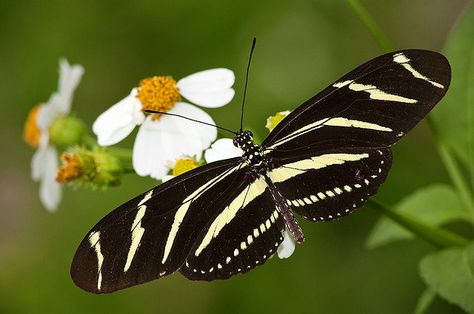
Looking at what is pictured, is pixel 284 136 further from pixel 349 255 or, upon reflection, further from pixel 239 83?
pixel 239 83

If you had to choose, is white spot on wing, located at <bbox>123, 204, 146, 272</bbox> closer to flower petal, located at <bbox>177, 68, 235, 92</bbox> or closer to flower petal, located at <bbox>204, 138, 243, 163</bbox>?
flower petal, located at <bbox>204, 138, 243, 163</bbox>

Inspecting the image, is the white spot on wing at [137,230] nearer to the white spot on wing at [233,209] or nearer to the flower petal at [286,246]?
the white spot on wing at [233,209]

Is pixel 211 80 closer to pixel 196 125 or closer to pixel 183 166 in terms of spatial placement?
pixel 196 125

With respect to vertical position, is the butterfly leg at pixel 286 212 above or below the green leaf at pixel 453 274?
above

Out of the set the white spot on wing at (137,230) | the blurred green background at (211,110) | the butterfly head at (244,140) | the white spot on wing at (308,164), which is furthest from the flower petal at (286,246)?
the blurred green background at (211,110)

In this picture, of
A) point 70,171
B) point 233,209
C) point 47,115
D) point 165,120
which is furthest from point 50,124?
point 233,209
